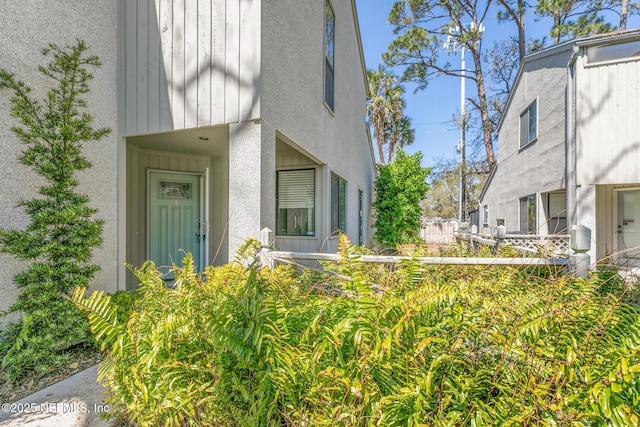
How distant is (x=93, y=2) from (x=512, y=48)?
19300 mm

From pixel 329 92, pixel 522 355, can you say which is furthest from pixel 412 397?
pixel 329 92

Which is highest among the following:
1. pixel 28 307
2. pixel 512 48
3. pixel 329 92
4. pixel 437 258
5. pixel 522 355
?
pixel 512 48

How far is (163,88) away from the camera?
3.68 meters

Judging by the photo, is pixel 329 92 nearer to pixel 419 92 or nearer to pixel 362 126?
pixel 362 126

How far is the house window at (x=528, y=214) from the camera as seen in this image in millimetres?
8555

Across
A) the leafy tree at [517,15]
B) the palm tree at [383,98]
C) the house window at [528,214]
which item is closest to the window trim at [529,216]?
the house window at [528,214]

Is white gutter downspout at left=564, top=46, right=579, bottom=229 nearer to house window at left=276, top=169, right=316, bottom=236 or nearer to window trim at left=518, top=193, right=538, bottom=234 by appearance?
window trim at left=518, top=193, right=538, bottom=234

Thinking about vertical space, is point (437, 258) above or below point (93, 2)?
below

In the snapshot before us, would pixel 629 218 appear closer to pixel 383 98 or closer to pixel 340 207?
pixel 340 207

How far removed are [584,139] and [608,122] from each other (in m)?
0.49

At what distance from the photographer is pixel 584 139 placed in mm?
6301

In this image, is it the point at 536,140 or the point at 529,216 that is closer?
the point at 536,140

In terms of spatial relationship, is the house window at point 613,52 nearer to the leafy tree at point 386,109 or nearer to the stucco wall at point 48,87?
the stucco wall at point 48,87

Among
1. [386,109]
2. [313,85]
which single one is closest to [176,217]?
[313,85]
